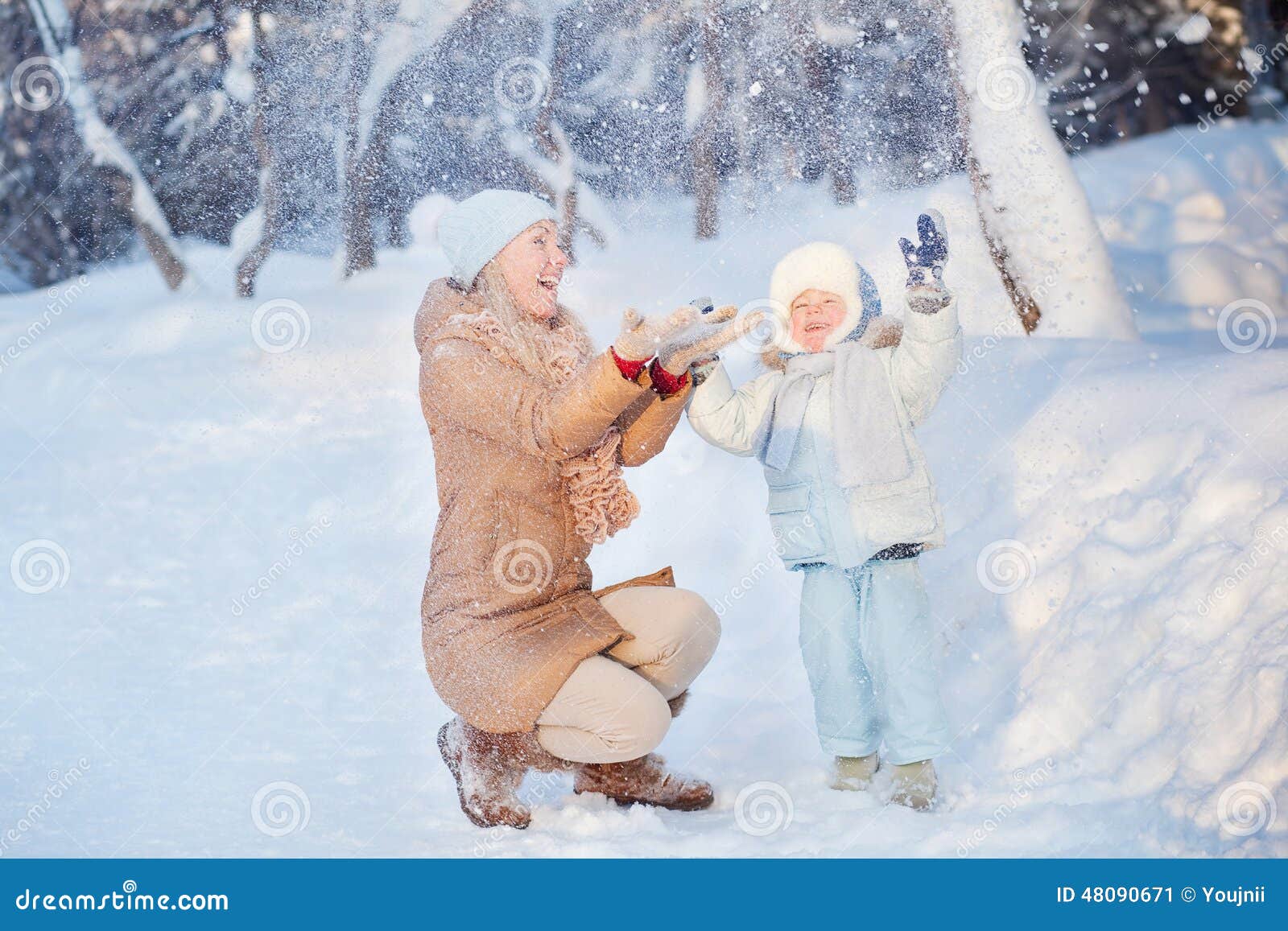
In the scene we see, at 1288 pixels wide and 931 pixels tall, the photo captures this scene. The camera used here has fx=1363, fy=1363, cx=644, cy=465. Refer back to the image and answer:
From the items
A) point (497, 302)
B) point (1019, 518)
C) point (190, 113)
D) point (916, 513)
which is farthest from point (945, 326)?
point (190, 113)

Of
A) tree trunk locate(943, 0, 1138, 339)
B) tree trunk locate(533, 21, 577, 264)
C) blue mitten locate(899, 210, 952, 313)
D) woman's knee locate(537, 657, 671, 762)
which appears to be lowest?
woman's knee locate(537, 657, 671, 762)

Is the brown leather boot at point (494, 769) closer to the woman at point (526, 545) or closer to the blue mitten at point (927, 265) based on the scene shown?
the woman at point (526, 545)

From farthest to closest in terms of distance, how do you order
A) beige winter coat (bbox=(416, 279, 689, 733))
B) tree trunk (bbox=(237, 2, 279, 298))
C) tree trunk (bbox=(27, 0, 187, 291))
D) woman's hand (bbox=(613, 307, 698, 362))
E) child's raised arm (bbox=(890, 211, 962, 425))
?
tree trunk (bbox=(27, 0, 187, 291)) → tree trunk (bbox=(237, 2, 279, 298)) → child's raised arm (bbox=(890, 211, 962, 425)) → beige winter coat (bbox=(416, 279, 689, 733)) → woman's hand (bbox=(613, 307, 698, 362))

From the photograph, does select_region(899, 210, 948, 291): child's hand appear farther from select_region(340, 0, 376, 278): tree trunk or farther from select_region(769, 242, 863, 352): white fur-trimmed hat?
select_region(340, 0, 376, 278): tree trunk

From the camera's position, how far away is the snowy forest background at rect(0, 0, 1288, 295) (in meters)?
8.55

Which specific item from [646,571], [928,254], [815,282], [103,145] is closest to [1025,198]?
[646,571]

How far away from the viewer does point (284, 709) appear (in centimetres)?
447

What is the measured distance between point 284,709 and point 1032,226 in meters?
3.47

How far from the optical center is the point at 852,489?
3199mm

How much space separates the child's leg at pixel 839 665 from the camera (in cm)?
323

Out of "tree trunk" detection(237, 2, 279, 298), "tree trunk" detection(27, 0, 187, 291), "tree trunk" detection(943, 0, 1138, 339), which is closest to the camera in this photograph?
"tree trunk" detection(943, 0, 1138, 339)

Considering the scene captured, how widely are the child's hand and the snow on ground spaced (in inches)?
46.0

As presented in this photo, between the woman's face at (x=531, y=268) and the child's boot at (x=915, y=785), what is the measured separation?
134 centimetres

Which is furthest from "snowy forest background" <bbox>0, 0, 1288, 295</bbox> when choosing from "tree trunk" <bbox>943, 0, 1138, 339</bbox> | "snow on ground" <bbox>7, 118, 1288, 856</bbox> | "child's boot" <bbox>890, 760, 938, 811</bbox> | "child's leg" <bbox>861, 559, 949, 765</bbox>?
"child's boot" <bbox>890, 760, 938, 811</bbox>
